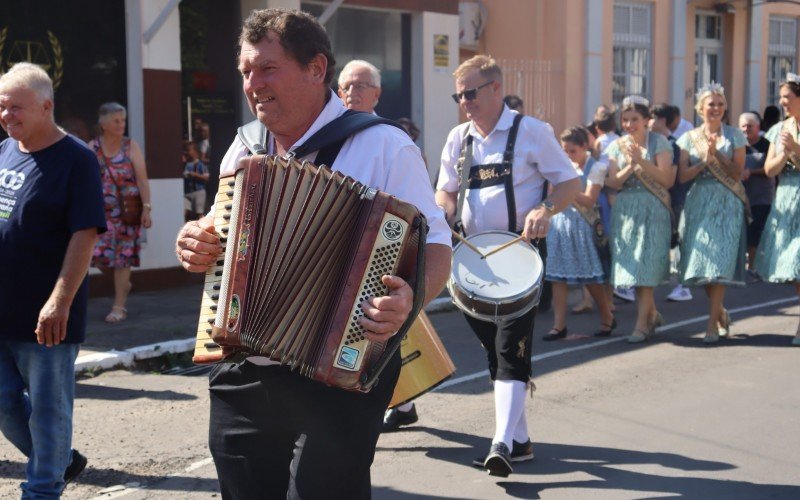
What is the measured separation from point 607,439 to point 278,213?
12.4 feet

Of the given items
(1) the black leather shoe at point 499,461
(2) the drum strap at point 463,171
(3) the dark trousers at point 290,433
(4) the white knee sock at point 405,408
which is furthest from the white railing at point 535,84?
(3) the dark trousers at point 290,433

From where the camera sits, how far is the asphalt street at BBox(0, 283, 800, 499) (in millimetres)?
A: 5445

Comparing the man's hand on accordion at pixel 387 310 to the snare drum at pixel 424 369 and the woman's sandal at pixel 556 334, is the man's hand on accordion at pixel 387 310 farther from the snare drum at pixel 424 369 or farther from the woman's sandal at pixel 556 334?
the woman's sandal at pixel 556 334

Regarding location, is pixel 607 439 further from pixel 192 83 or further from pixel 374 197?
pixel 192 83

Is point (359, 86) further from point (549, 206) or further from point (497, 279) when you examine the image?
point (497, 279)

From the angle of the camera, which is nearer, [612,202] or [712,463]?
[712,463]

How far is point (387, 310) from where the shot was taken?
9.50 feet

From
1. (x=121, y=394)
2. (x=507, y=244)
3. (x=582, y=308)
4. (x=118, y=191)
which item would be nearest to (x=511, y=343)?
(x=507, y=244)

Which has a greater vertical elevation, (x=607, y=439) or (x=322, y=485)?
(x=322, y=485)

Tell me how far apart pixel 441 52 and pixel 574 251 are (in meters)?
5.51

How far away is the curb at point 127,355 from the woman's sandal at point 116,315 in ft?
3.36

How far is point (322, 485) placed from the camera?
3.16m

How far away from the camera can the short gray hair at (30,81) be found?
15.1ft

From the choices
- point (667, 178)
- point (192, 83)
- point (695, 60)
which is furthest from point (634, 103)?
point (695, 60)
